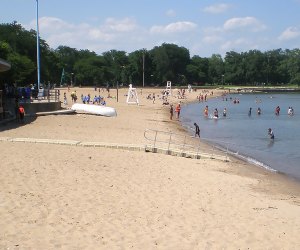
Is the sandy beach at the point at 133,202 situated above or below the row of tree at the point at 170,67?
below

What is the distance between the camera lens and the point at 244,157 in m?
22.4

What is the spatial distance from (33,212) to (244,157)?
15.6m

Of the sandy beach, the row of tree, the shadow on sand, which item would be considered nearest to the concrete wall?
the shadow on sand

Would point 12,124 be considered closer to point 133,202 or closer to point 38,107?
point 38,107

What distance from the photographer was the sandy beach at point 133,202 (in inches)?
312

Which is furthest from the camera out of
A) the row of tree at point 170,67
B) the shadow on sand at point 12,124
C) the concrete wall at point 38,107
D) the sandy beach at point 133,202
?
the row of tree at point 170,67

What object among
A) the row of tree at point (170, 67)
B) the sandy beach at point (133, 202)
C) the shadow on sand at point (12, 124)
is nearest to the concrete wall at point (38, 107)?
the shadow on sand at point (12, 124)

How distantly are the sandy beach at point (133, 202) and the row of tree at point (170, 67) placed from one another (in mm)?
77773

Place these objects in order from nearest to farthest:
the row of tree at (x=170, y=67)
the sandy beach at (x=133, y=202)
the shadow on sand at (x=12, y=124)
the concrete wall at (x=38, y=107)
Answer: the sandy beach at (x=133, y=202) < the shadow on sand at (x=12, y=124) < the concrete wall at (x=38, y=107) < the row of tree at (x=170, y=67)

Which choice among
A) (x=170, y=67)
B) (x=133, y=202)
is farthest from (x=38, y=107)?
(x=170, y=67)

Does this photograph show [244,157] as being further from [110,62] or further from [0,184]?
[110,62]

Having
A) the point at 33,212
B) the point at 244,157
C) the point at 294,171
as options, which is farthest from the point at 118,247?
the point at 244,157

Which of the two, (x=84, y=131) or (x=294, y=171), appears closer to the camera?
(x=294, y=171)

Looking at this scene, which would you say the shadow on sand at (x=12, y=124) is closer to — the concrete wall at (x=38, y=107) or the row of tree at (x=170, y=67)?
the concrete wall at (x=38, y=107)
